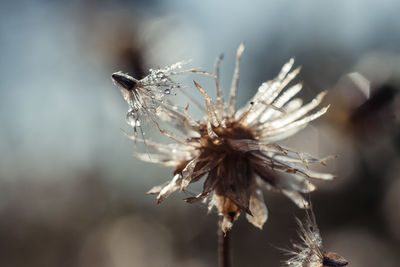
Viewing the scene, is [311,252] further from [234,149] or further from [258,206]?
[234,149]

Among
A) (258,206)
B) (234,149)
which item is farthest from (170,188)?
(258,206)

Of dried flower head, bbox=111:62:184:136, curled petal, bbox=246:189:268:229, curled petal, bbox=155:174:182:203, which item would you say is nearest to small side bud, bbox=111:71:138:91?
dried flower head, bbox=111:62:184:136

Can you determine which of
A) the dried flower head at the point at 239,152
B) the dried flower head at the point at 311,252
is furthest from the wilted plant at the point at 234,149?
the dried flower head at the point at 311,252

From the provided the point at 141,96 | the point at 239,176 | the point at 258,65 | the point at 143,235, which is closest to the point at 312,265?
the point at 239,176

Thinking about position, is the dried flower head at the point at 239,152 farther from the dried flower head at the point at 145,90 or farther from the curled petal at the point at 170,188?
the dried flower head at the point at 145,90

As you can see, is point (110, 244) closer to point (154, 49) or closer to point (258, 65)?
point (258, 65)

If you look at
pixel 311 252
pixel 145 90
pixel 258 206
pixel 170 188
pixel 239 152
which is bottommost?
pixel 311 252

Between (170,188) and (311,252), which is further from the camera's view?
(170,188)
